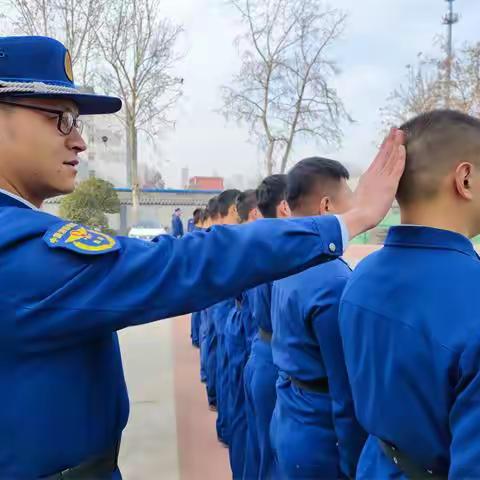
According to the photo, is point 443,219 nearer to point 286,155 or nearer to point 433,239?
point 433,239


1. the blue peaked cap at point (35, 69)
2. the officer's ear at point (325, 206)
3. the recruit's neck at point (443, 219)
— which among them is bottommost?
the officer's ear at point (325, 206)

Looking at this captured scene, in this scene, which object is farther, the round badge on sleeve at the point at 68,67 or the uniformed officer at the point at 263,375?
the uniformed officer at the point at 263,375

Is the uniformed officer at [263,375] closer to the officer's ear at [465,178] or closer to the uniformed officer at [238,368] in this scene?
the uniformed officer at [238,368]

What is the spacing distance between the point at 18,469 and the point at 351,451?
3.60ft

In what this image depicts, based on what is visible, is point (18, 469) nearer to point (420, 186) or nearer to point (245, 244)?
point (245, 244)

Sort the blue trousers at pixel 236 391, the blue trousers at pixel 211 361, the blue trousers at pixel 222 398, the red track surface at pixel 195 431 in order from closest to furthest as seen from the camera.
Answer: the blue trousers at pixel 236 391
the red track surface at pixel 195 431
the blue trousers at pixel 222 398
the blue trousers at pixel 211 361

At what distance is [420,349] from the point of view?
3.64ft

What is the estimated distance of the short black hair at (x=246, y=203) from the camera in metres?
3.84

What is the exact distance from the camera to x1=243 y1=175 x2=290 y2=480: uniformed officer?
255cm

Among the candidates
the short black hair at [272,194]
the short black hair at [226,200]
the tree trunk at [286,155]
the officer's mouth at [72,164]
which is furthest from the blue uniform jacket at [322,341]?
the tree trunk at [286,155]

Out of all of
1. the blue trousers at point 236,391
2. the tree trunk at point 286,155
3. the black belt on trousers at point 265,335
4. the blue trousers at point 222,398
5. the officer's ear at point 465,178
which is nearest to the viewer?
the officer's ear at point 465,178

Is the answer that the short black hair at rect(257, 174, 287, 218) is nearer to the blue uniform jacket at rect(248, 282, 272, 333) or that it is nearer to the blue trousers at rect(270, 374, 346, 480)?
the blue uniform jacket at rect(248, 282, 272, 333)

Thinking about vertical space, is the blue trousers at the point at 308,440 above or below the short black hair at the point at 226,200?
below

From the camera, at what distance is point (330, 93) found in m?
15.9
